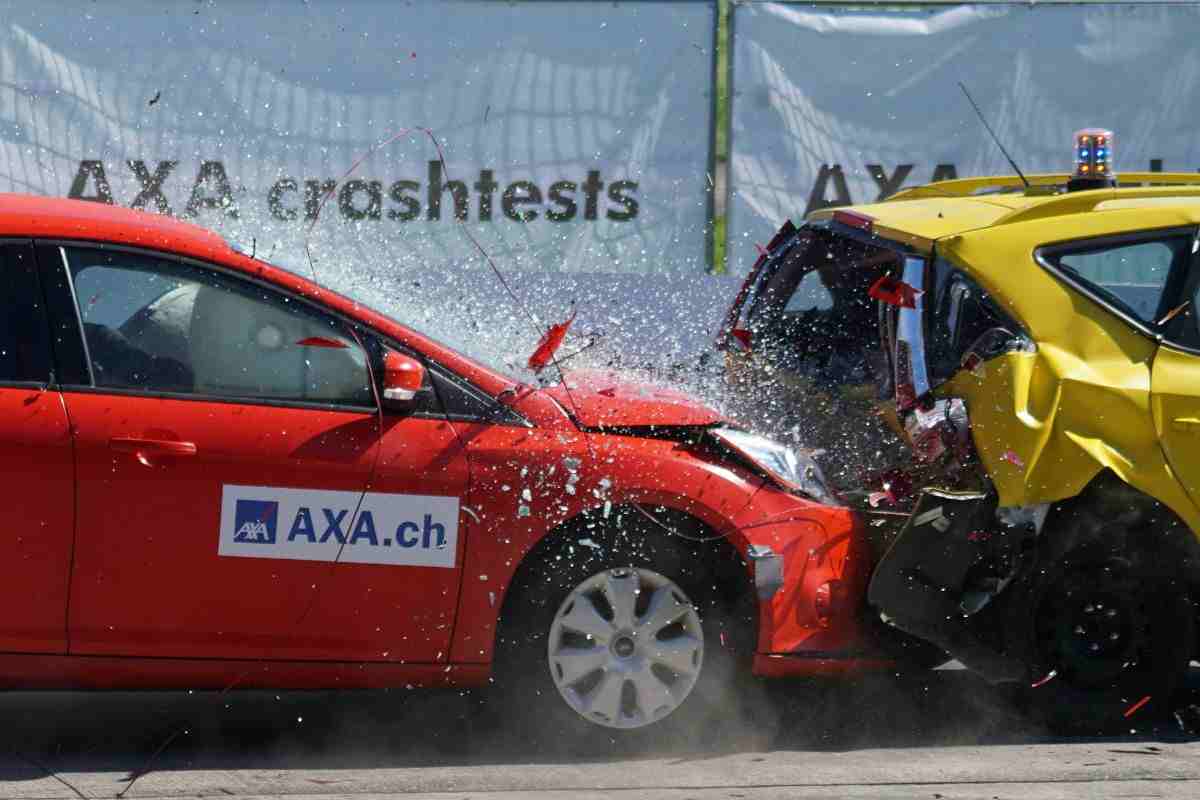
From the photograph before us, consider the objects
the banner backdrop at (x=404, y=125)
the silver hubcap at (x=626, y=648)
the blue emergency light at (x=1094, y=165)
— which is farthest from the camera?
the banner backdrop at (x=404, y=125)

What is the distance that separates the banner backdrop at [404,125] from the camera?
1060cm

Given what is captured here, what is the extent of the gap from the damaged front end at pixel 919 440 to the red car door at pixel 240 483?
4.63ft

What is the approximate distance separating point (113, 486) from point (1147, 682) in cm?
330

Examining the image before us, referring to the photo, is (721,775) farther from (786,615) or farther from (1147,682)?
(1147,682)

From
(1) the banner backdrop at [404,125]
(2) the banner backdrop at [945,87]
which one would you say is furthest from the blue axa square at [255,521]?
(2) the banner backdrop at [945,87]

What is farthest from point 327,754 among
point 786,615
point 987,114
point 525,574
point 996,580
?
point 987,114

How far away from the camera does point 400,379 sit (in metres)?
5.72

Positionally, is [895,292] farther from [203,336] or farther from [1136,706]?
[203,336]

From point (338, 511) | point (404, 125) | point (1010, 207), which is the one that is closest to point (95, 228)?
point (338, 511)

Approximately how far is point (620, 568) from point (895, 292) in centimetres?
146

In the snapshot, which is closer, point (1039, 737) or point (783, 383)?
point (1039, 737)

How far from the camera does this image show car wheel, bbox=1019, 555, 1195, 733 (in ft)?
20.2

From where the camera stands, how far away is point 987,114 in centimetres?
1091

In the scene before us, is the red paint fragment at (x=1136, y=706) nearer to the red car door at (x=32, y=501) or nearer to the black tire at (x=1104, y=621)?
the black tire at (x=1104, y=621)
